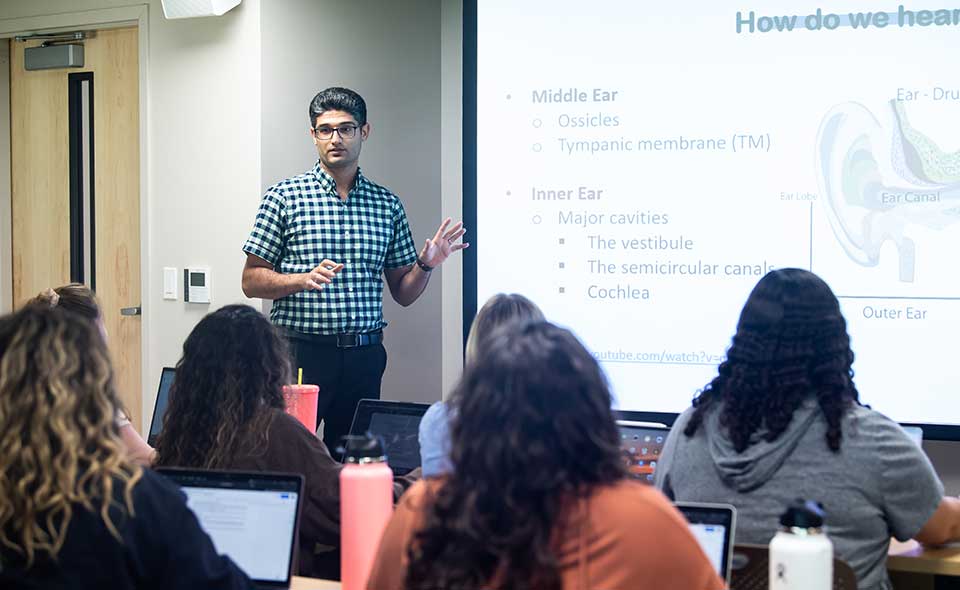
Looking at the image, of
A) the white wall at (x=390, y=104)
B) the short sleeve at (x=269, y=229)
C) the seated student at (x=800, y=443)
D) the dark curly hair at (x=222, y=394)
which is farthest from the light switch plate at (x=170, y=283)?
the seated student at (x=800, y=443)

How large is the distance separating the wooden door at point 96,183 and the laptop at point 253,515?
10.2ft

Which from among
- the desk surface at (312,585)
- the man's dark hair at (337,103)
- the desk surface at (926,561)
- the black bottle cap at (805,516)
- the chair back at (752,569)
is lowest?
the desk surface at (926,561)

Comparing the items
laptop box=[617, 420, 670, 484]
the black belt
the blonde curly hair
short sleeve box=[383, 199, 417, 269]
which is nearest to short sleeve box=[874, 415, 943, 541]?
laptop box=[617, 420, 670, 484]

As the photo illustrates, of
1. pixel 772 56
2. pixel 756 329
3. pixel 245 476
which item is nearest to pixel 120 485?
pixel 245 476

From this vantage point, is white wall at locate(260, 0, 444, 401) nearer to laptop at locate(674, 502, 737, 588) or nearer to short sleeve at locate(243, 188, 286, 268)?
short sleeve at locate(243, 188, 286, 268)

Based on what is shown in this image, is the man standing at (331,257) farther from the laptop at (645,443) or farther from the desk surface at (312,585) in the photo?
the desk surface at (312,585)

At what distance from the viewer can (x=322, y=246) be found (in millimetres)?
4082

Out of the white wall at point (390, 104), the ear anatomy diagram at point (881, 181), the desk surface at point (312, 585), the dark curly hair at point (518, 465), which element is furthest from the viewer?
the white wall at point (390, 104)

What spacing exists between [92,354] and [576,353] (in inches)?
27.2

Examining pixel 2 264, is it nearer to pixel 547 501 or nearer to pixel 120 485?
pixel 120 485

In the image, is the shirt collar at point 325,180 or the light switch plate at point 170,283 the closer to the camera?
the shirt collar at point 325,180

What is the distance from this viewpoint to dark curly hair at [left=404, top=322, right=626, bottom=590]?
129 cm

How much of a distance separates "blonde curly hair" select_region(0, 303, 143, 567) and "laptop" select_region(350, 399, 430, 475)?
1.41 m

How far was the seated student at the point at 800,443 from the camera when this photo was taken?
2.05 meters
